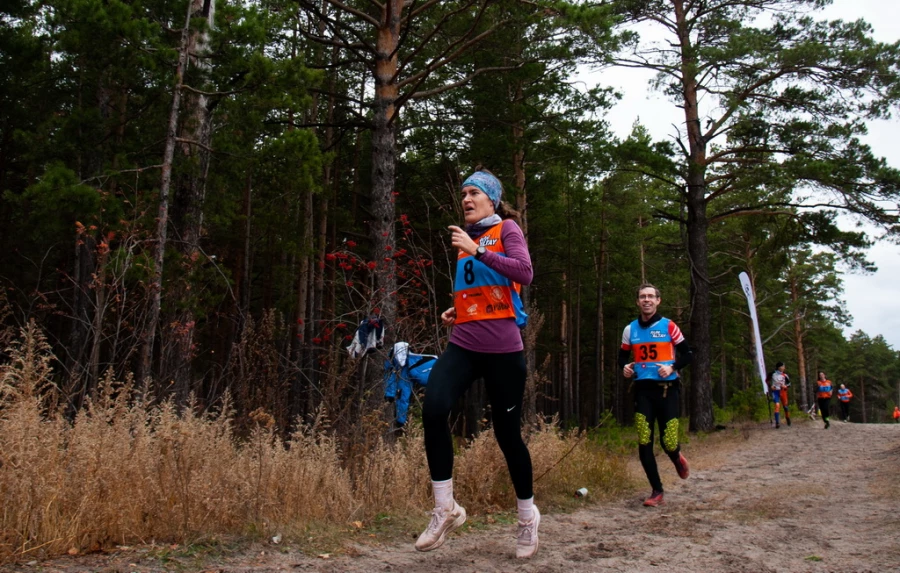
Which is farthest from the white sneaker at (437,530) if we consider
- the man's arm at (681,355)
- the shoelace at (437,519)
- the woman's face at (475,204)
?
the man's arm at (681,355)

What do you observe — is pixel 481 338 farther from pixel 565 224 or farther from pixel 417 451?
pixel 565 224

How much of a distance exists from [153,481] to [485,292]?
215 cm

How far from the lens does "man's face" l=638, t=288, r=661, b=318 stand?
6328mm

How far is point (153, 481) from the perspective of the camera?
4.04 meters

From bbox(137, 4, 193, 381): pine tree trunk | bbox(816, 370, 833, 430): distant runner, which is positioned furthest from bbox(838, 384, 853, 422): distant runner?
bbox(137, 4, 193, 381): pine tree trunk

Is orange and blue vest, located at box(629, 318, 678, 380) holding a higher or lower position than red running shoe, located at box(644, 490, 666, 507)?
higher

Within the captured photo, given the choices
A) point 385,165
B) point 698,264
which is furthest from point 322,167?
point 698,264

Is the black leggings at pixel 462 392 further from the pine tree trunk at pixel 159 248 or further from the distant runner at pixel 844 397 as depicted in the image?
the distant runner at pixel 844 397

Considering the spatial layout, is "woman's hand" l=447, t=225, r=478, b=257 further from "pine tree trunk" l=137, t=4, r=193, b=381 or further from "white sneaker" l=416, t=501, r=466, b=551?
"pine tree trunk" l=137, t=4, r=193, b=381

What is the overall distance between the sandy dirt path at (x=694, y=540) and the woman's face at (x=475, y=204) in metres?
1.91

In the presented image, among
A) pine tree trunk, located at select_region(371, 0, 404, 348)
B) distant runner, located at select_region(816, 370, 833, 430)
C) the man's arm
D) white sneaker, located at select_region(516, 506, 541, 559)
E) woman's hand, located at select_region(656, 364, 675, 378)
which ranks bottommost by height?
white sneaker, located at select_region(516, 506, 541, 559)

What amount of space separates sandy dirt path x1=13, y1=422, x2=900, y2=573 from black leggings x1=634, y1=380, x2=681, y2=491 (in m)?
0.43

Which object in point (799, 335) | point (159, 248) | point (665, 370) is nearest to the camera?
point (665, 370)

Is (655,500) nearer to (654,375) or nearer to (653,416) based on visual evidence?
(653,416)
